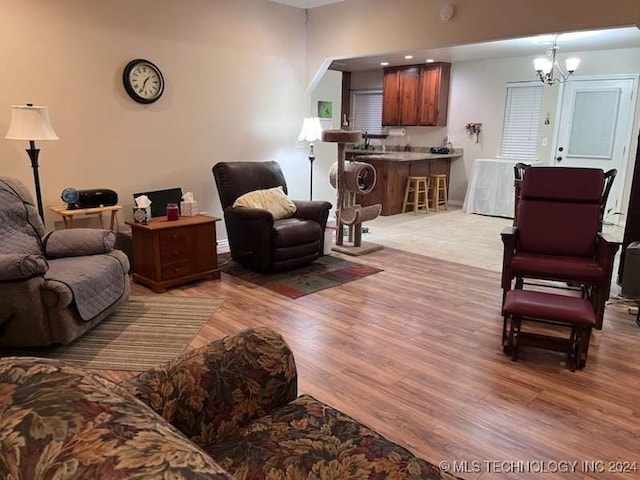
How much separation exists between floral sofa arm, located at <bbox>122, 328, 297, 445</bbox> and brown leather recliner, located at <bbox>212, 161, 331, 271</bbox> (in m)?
2.62

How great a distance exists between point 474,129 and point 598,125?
1.89 m

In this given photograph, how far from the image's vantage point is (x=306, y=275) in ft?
14.4

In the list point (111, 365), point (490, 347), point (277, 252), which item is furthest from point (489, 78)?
point (111, 365)

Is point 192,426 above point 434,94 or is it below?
below

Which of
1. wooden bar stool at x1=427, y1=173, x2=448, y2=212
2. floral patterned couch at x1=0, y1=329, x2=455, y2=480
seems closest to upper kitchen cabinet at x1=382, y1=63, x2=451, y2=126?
wooden bar stool at x1=427, y1=173, x2=448, y2=212

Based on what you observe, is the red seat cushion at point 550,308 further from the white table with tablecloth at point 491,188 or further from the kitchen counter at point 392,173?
the white table with tablecloth at point 491,188

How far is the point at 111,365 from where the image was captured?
269cm

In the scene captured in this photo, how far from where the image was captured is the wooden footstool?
8.64 ft

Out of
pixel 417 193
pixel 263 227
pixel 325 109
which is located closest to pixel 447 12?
pixel 325 109

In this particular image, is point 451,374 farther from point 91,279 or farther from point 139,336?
point 91,279

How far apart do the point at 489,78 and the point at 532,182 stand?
4.96 m

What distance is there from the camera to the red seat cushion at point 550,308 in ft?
8.57

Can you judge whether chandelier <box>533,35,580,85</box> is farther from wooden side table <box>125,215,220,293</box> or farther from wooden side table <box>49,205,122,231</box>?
wooden side table <box>49,205,122,231</box>

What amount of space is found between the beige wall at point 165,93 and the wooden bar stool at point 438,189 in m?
3.03
